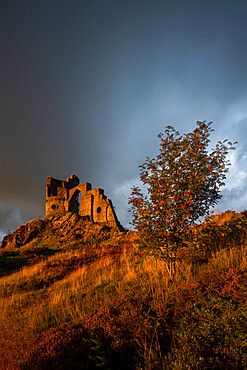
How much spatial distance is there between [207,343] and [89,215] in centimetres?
2606

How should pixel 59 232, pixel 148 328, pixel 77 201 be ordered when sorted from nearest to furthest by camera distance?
pixel 148 328 < pixel 59 232 < pixel 77 201

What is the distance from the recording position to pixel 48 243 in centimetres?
2258

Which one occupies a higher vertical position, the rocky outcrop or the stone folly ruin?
the stone folly ruin

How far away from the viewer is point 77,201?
34.7 meters

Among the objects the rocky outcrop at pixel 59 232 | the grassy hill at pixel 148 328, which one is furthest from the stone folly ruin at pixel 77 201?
the grassy hill at pixel 148 328

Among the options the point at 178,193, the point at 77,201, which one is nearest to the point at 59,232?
the point at 77,201

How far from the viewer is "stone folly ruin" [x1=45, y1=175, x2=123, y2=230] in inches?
1076

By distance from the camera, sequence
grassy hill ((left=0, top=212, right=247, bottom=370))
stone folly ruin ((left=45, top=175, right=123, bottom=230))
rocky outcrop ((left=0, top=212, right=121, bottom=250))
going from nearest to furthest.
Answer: grassy hill ((left=0, top=212, right=247, bottom=370)) → rocky outcrop ((left=0, top=212, right=121, bottom=250)) → stone folly ruin ((left=45, top=175, right=123, bottom=230))

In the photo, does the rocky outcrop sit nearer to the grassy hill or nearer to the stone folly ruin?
the stone folly ruin

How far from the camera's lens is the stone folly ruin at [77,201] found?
2734 cm

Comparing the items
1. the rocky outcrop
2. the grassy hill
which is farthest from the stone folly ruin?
the grassy hill

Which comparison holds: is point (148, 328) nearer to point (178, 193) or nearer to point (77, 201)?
point (178, 193)

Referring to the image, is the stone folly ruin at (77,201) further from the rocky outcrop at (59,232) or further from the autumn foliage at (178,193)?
the autumn foliage at (178,193)

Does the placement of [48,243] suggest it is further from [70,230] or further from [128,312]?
[128,312]
